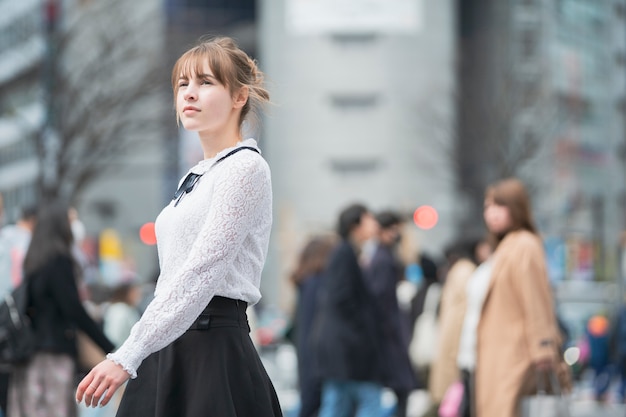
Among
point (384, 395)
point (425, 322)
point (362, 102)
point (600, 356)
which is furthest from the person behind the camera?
point (362, 102)

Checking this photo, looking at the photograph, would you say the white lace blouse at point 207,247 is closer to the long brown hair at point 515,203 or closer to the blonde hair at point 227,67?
the blonde hair at point 227,67

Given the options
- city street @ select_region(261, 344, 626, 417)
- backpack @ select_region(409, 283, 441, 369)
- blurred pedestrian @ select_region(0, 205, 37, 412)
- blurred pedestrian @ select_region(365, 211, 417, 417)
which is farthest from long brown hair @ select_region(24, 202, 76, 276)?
backpack @ select_region(409, 283, 441, 369)

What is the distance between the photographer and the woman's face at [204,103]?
3889 millimetres

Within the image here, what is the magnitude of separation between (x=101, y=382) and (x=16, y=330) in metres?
4.13

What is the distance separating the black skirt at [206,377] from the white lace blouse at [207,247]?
0.30ft

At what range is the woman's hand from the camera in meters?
3.47

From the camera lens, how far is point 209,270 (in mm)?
3693

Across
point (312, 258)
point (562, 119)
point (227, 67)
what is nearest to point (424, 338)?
point (312, 258)

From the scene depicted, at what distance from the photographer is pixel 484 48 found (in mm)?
56250

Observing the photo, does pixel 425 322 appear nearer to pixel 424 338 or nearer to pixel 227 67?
pixel 424 338

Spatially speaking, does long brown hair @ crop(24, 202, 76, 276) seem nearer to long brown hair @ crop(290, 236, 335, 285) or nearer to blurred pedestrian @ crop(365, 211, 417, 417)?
blurred pedestrian @ crop(365, 211, 417, 417)

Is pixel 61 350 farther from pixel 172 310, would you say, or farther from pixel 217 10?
pixel 217 10

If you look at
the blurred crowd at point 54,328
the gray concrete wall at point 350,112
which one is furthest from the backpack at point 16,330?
the gray concrete wall at point 350,112

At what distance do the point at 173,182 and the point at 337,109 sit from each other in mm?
8309
